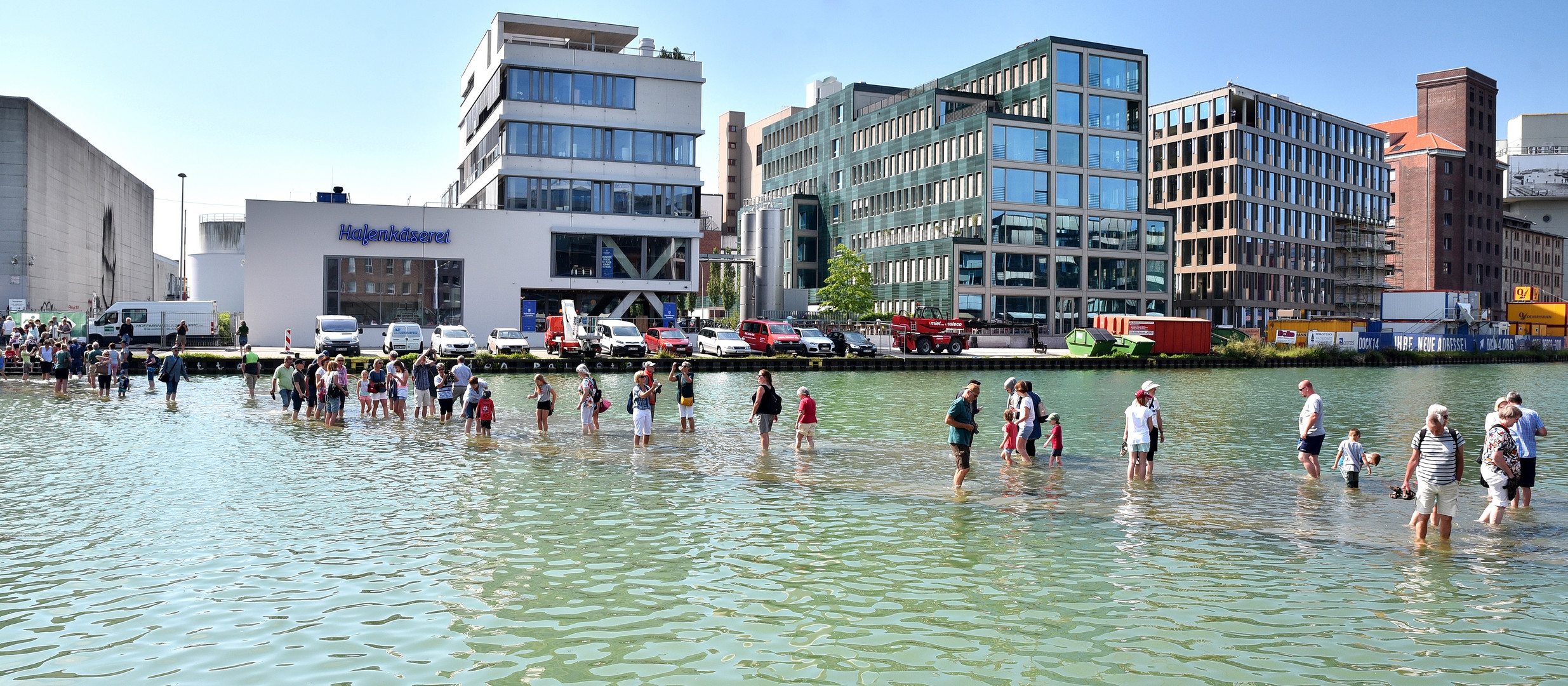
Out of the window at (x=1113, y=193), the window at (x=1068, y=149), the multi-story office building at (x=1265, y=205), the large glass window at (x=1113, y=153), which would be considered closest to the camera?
the window at (x=1068, y=149)

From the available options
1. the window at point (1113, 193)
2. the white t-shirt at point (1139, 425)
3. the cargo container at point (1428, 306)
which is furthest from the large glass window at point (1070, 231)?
the white t-shirt at point (1139, 425)

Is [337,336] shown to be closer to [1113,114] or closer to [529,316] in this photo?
[529,316]

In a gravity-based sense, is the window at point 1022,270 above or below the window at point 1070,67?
below

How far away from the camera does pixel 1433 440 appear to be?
13695 mm

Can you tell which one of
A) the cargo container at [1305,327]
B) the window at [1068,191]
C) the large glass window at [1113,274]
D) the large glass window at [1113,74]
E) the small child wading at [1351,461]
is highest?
the large glass window at [1113,74]

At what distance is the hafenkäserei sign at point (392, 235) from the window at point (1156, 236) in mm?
61448

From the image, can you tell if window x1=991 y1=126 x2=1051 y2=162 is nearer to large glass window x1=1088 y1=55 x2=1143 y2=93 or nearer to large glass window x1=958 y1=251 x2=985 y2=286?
large glass window x1=1088 y1=55 x2=1143 y2=93

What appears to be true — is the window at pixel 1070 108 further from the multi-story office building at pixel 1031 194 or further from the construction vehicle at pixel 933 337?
the construction vehicle at pixel 933 337

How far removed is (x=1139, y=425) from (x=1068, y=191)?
78.3 m

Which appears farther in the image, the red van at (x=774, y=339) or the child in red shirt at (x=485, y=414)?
the red van at (x=774, y=339)

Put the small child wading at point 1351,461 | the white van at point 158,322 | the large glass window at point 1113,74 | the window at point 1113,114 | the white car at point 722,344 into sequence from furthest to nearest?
the window at point 1113,114
the large glass window at point 1113,74
the white car at point 722,344
the white van at point 158,322
the small child wading at point 1351,461

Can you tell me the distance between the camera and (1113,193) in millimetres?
95750

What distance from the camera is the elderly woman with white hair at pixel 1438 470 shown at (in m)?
13.6

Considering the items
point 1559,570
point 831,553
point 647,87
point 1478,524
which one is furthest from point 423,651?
point 647,87
